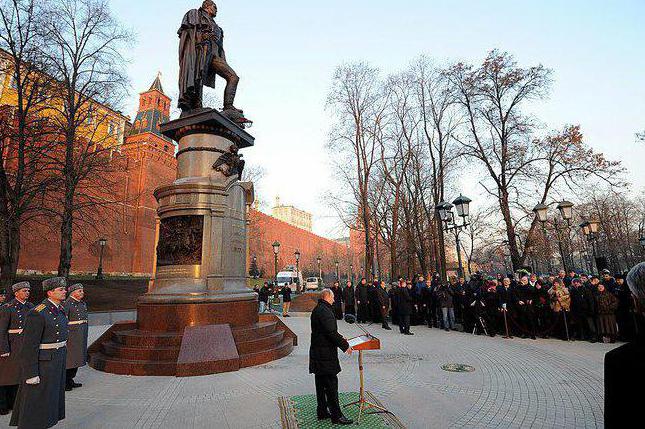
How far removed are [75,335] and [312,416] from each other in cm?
457

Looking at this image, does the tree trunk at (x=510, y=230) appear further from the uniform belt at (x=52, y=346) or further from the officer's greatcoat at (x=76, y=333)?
the uniform belt at (x=52, y=346)

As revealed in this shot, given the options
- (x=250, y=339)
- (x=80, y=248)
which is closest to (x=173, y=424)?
(x=250, y=339)

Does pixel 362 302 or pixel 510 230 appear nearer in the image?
pixel 362 302

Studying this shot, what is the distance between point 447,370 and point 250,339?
417 cm

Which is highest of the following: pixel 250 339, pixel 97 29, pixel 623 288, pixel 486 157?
pixel 97 29

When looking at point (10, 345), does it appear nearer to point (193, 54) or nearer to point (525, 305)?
point (193, 54)

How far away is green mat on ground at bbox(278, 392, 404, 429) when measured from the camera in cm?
433

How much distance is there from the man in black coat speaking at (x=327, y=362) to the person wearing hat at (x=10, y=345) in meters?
4.28

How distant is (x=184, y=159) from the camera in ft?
30.6

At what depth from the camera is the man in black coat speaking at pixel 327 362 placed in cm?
446

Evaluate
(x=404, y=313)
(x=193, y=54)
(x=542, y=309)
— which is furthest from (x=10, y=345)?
(x=542, y=309)

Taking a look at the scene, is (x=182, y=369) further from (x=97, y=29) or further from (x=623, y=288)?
(x=97, y=29)

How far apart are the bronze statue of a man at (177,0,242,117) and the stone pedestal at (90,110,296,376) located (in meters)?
0.87

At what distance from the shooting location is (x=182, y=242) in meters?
8.55
